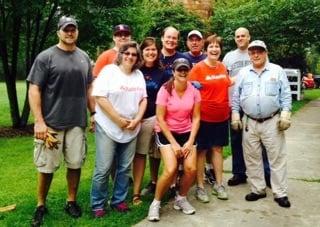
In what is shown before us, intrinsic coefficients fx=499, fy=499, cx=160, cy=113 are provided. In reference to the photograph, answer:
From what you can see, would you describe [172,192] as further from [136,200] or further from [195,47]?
[195,47]

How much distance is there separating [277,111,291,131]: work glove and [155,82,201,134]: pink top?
99cm

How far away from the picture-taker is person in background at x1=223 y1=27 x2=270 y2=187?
20.1 feet

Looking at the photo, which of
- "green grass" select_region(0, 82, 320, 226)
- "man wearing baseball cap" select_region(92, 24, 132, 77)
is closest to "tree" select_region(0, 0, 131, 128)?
"green grass" select_region(0, 82, 320, 226)

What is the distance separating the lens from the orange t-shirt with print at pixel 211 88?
5547mm

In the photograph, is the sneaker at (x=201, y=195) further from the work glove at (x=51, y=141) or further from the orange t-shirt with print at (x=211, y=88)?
the work glove at (x=51, y=141)

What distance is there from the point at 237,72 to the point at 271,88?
0.90 meters

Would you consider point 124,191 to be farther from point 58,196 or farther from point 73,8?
point 73,8

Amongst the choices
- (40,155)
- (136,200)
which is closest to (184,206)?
(136,200)

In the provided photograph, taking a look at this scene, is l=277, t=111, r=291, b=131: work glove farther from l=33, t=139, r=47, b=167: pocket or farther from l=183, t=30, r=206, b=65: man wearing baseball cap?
l=33, t=139, r=47, b=167: pocket

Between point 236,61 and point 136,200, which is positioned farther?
point 236,61

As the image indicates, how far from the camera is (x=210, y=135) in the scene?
5.71 meters

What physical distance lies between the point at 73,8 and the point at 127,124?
614cm

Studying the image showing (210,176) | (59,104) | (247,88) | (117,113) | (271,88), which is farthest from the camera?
(210,176)

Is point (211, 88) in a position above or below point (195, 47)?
below
